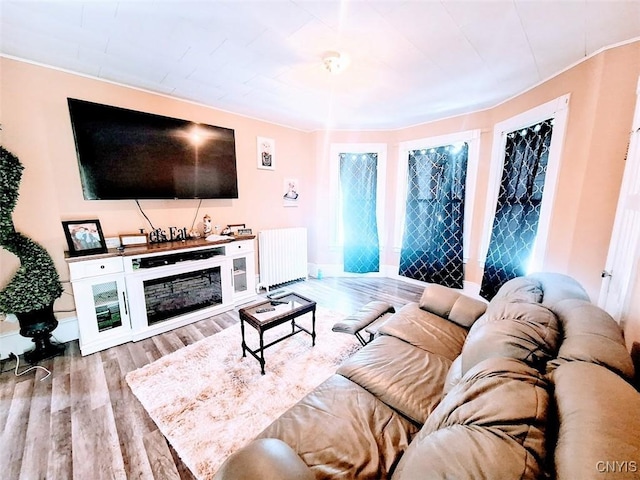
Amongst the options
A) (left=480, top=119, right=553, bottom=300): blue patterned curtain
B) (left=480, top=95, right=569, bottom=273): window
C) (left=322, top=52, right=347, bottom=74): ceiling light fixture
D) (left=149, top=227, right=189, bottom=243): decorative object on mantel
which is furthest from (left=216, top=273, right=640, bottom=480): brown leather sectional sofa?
(left=149, top=227, right=189, bottom=243): decorative object on mantel

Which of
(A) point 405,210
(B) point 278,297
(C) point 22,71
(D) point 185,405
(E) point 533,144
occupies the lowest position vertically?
(D) point 185,405

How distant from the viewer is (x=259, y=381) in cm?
192

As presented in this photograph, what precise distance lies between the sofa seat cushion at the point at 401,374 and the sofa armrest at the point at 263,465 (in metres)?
0.63

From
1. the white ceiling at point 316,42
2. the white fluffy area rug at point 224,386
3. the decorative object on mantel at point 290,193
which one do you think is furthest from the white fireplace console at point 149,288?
the white ceiling at point 316,42

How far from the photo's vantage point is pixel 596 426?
563 mm

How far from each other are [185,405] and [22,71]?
3024 millimetres

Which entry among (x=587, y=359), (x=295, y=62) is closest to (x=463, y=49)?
(x=295, y=62)

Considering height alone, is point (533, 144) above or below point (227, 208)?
above

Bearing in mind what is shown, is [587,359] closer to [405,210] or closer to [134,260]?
[134,260]

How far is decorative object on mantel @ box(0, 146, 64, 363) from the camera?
1.94 m

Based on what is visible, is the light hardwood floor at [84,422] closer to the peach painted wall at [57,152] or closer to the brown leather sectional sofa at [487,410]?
the peach painted wall at [57,152]

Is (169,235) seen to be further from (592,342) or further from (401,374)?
(592,342)

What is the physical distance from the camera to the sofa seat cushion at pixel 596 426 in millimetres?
488

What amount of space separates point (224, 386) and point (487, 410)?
5.86 ft
